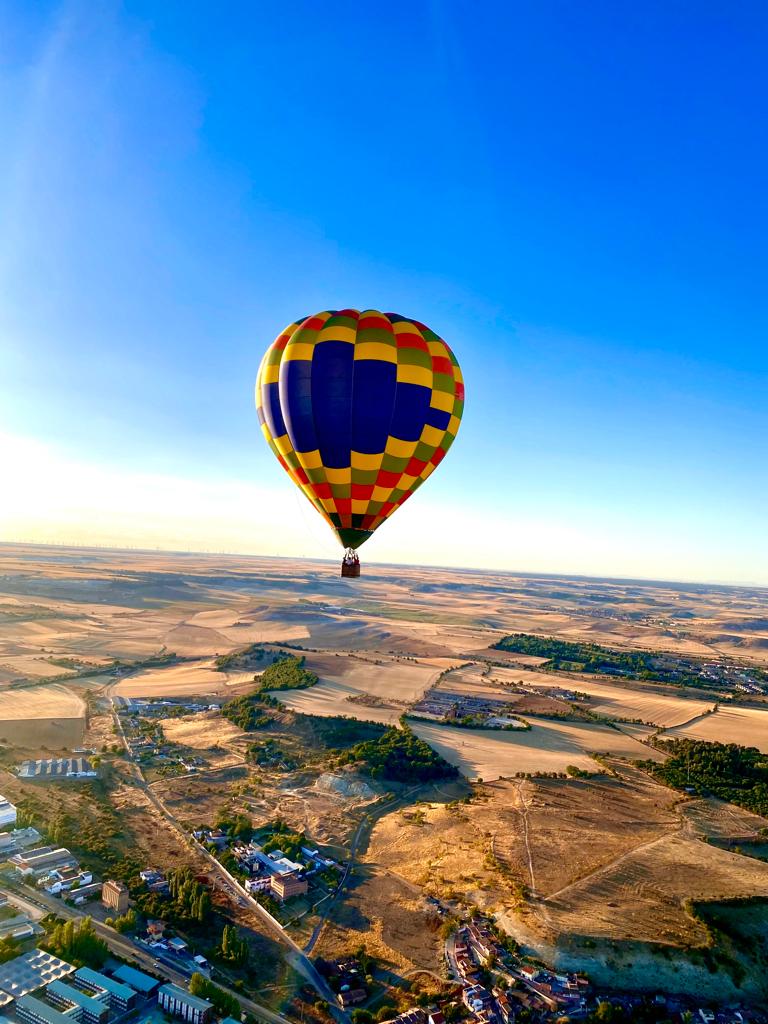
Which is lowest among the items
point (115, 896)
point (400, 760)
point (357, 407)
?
point (115, 896)

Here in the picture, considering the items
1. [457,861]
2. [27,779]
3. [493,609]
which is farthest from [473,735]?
[493,609]

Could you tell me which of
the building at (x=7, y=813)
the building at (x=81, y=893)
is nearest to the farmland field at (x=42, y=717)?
the building at (x=7, y=813)

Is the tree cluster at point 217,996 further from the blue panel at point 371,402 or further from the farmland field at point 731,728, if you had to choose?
the farmland field at point 731,728

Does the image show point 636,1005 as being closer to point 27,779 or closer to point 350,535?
point 350,535

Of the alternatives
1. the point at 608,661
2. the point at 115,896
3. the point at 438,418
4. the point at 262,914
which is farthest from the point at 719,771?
the point at 608,661

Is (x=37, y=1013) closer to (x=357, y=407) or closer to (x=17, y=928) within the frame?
(x=17, y=928)

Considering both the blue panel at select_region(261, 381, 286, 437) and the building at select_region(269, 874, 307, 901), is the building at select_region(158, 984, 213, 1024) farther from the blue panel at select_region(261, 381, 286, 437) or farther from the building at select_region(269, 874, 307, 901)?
the blue panel at select_region(261, 381, 286, 437)

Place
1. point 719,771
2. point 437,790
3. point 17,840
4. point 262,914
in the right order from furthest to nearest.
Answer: point 719,771, point 437,790, point 17,840, point 262,914

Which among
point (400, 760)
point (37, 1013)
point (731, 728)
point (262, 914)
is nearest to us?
point (37, 1013)
